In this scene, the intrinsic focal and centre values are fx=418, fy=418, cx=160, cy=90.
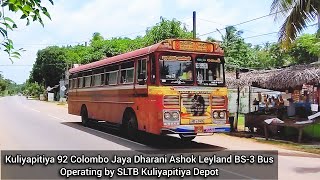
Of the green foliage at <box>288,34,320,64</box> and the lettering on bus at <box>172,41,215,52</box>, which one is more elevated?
the green foliage at <box>288,34,320,64</box>

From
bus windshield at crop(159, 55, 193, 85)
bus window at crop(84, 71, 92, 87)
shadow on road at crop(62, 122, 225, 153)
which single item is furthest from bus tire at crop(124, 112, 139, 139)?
bus window at crop(84, 71, 92, 87)

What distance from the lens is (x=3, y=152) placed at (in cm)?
1130

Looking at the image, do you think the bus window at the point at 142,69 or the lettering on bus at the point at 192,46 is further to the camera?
the bus window at the point at 142,69

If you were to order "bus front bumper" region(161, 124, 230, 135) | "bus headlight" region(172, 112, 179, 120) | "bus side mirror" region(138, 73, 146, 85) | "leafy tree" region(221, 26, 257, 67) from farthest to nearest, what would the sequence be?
"leafy tree" region(221, 26, 257, 67) < "bus side mirror" region(138, 73, 146, 85) < "bus headlight" region(172, 112, 179, 120) < "bus front bumper" region(161, 124, 230, 135)

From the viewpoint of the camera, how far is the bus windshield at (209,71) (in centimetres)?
1230

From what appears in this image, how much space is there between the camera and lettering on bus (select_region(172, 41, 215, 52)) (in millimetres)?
12262

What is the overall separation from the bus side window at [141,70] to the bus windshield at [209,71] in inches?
60.3

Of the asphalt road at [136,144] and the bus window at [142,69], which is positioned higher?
the bus window at [142,69]

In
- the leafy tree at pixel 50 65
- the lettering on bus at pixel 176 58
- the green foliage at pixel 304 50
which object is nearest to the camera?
the lettering on bus at pixel 176 58

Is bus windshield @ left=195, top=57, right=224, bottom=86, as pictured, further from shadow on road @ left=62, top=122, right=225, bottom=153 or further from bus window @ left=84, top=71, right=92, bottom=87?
bus window @ left=84, top=71, right=92, bottom=87

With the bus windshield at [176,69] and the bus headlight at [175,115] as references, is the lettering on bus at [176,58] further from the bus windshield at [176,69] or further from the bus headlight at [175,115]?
the bus headlight at [175,115]

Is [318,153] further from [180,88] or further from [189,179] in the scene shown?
[189,179]

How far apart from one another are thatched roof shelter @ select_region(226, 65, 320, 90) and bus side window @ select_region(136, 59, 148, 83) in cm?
581

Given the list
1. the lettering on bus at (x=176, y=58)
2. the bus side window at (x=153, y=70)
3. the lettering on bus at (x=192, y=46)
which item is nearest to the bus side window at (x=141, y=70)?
the bus side window at (x=153, y=70)
